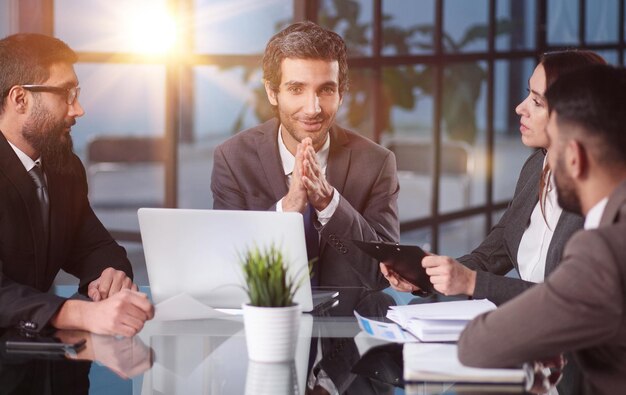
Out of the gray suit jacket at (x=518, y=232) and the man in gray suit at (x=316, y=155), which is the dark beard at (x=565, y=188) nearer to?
the gray suit jacket at (x=518, y=232)

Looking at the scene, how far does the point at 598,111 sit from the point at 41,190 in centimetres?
→ 171

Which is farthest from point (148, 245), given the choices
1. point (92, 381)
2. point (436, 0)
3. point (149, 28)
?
point (436, 0)

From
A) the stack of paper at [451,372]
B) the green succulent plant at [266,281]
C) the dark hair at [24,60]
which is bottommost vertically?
the stack of paper at [451,372]

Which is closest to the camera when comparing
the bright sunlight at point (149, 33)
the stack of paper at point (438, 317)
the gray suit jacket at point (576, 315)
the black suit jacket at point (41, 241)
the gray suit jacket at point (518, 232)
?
the gray suit jacket at point (576, 315)

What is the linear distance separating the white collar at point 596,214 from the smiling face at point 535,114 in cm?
100

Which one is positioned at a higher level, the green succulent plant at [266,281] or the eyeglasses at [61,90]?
the eyeglasses at [61,90]

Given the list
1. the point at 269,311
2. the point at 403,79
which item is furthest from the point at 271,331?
the point at 403,79

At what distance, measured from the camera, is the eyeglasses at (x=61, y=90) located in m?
2.68

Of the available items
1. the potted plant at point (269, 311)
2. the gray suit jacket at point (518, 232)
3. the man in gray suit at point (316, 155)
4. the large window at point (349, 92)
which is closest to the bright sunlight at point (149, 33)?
the large window at point (349, 92)

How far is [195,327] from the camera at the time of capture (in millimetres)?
2361

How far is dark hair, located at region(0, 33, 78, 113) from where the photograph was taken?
266 centimetres

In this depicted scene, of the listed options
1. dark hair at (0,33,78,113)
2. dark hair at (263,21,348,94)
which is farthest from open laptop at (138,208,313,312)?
dark hair at (263,21,348,94)

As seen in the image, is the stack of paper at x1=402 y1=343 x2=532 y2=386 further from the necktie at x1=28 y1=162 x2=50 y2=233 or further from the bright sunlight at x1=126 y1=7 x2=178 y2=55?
the bright sunlight at x1=126 y1=7 x2=178 y2=55

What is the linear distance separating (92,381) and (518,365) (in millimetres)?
894
